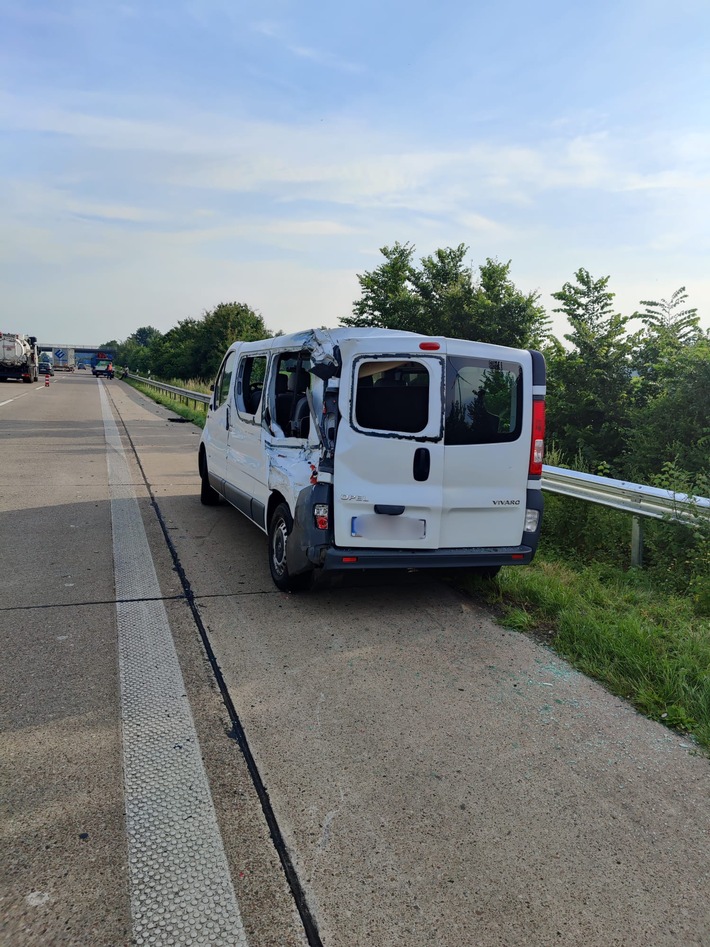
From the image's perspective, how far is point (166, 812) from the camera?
2770 millimetres

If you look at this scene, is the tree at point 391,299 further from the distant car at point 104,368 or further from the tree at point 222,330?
the distant car at point 104,368

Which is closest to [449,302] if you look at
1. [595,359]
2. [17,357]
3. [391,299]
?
[391,299]

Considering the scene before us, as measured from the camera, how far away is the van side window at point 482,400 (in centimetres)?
499

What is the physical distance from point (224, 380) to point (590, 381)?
6034 millimetres

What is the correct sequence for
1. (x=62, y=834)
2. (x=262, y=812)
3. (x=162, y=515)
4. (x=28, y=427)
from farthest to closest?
(x=28, y=427)
(x=162, y=515)
(x=262, y=812)
(x=62, y=834)

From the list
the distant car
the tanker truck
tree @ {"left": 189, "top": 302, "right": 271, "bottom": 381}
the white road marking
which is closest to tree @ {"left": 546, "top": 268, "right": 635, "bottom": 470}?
the white road marking

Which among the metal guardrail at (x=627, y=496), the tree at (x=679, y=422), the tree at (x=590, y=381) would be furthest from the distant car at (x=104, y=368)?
the metal guardrail at (x=627, y=496)

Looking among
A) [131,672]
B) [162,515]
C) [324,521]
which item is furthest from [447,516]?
[162,515]

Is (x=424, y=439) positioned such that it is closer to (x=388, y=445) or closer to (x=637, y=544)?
(x=388, y=445)

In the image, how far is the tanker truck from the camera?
45.2 m

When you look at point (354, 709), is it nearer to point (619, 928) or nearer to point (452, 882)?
point (452, 882)

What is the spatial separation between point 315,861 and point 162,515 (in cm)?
624

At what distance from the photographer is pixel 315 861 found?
2523 mm

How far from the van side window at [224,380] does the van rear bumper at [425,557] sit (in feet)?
11.2
